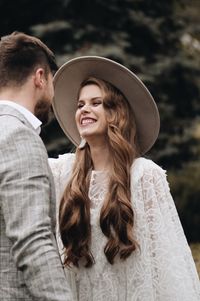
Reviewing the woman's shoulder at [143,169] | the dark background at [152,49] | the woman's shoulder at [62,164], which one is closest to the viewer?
the woman's shoulder at [143,169]

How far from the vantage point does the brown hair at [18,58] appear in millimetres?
3270

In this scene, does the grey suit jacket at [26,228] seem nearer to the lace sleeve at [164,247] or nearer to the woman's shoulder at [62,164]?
the lace sleeve at [164,247]

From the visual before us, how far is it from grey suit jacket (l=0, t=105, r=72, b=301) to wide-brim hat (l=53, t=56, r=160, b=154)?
1.37 m

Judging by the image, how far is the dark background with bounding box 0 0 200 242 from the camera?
1038 centimetres

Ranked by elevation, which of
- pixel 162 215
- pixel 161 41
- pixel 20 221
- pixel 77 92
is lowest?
pixel 161 41

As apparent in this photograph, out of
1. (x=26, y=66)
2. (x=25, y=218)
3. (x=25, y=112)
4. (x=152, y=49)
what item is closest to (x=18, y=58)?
(x=26, y=66)

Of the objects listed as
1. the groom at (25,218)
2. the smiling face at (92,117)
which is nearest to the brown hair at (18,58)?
the groom at (25,218)

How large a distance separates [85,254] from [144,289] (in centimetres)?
35

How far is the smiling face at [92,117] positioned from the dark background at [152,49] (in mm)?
5688

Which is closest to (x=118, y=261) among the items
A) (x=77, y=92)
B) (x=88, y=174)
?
(x=88, y=174)

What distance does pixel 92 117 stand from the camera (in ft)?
14.0

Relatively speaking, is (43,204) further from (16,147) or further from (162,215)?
(162,215)

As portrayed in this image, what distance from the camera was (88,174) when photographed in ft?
14.1

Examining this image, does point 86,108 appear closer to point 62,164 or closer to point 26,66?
point 62,164
